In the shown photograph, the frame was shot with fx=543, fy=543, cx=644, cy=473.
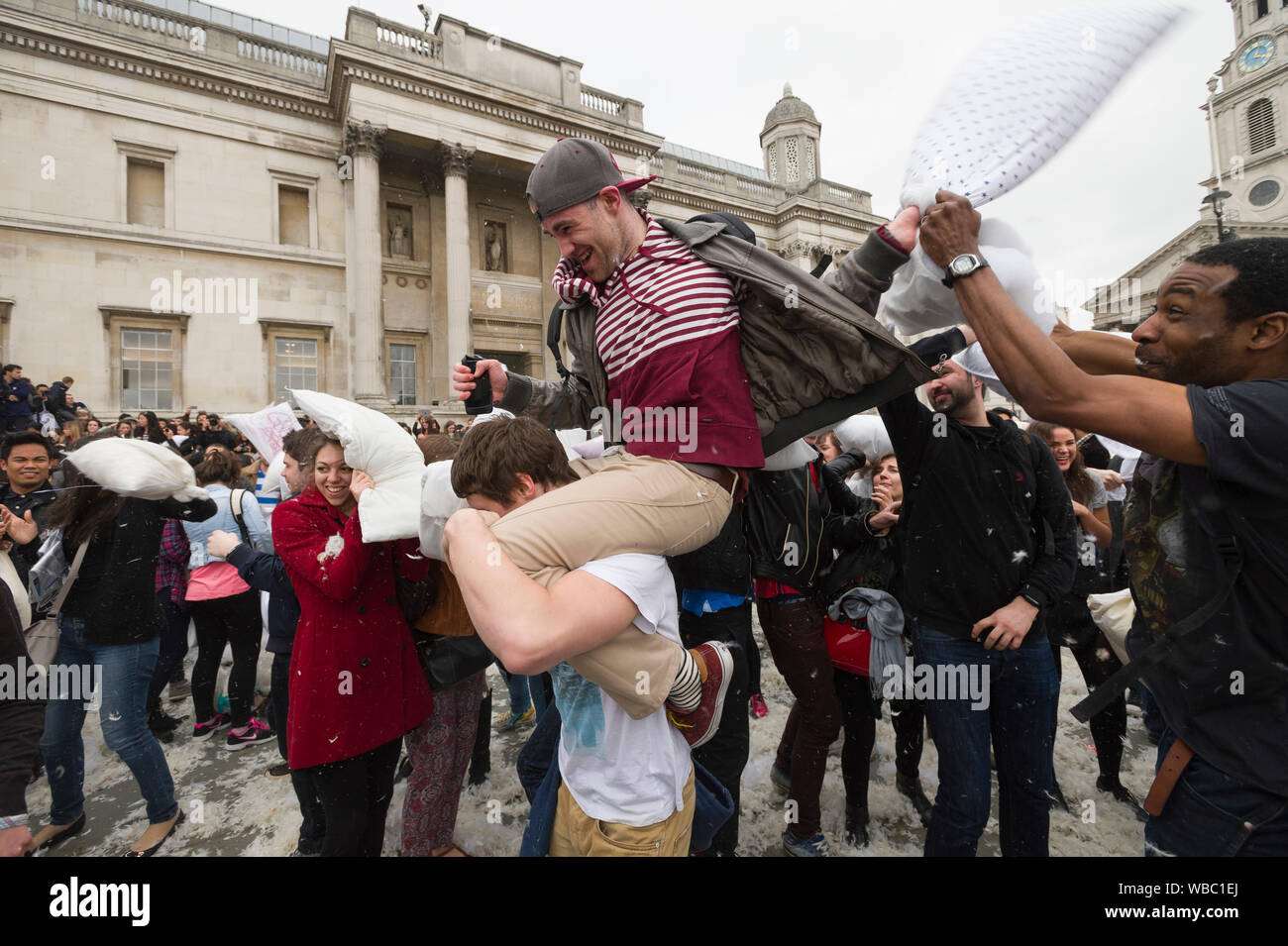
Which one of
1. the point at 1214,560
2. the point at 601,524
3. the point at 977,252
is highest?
the point at 977,252

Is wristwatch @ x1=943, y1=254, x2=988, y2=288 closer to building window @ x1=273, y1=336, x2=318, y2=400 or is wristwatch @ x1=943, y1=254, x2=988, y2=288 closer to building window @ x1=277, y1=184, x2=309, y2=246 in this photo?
building window @ x1=273, y1=336, x2=318, y2=400

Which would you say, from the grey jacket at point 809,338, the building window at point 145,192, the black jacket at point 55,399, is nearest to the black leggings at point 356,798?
the grey jacket at point 809,338

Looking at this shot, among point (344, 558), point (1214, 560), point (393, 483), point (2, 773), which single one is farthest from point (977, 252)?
point (2, 773)

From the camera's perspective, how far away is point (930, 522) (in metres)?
2.50

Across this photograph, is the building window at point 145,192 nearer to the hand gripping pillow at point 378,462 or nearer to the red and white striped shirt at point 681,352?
the hand gripping pillow at point 378,462

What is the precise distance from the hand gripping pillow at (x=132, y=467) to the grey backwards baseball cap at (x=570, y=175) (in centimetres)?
294

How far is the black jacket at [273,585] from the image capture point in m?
3.04

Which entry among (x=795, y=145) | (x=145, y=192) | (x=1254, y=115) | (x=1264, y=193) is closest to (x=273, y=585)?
(x=145, y=192)

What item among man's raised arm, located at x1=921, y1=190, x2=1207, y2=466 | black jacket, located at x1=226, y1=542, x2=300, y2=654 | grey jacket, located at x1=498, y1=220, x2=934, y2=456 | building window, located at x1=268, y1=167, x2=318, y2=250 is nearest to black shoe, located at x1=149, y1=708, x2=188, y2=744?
black jacket, located at x1=226, y1=542, x2=300, y2=654

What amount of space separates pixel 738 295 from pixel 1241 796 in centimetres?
189

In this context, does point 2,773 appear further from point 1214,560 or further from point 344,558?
point 1214,560

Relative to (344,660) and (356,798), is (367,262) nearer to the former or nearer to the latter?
(344,660)

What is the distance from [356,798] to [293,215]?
2161 cm

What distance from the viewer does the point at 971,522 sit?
2.44 meters
